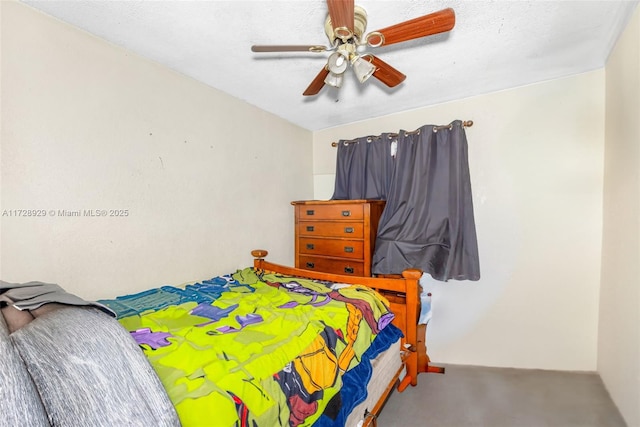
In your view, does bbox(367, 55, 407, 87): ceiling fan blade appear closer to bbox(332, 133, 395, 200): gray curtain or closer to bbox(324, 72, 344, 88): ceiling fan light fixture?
bbox(324, 72, 344, 88): ceiling fan light fixture

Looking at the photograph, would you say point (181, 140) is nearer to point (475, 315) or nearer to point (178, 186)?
point (178, 186)

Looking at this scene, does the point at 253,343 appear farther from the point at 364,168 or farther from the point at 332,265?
the point at 364,168

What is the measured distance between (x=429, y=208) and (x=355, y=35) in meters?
1.65

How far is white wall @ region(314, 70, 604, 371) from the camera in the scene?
82.7 inches

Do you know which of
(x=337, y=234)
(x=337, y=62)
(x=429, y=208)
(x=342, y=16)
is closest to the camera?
(x=342, y=16)

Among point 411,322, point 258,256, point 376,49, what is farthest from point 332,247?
point 376,49

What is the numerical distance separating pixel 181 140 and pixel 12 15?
922 millimetres

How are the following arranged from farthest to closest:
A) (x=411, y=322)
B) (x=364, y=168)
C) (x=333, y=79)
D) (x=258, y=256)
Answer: (x=364, y=168) → (x=258, y=256) → (x=411, y=322) → (x=333, y=79)

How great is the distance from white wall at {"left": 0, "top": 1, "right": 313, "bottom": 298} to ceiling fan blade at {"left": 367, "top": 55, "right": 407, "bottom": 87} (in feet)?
4.49

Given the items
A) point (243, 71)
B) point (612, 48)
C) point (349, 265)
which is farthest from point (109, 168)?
point (612, 48)

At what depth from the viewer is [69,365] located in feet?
2.11

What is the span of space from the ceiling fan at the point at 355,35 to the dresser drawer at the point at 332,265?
161 cm

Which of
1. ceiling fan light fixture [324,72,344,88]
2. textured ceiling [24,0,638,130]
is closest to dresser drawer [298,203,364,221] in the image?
textured ceiling [24,0,638,130]

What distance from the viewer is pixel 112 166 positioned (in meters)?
1.64
